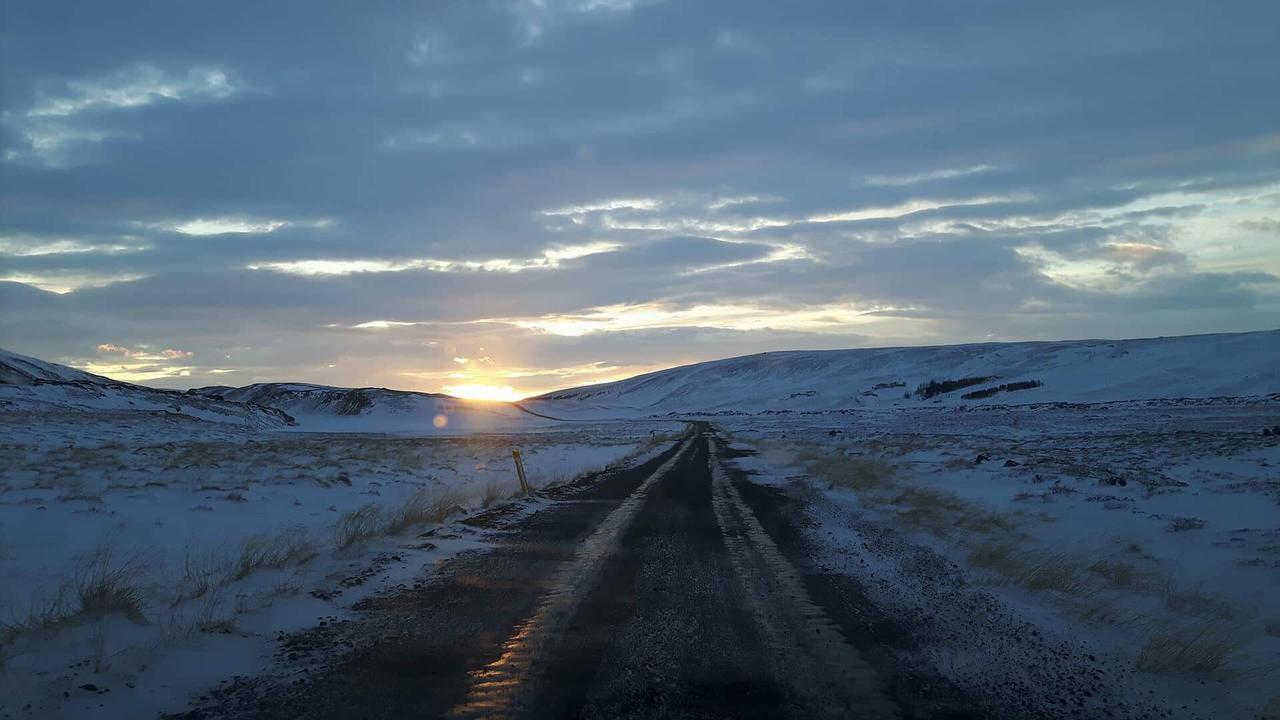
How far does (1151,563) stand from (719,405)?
164 meters

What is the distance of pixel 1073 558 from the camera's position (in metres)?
10.2

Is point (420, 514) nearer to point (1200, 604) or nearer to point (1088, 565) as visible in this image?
point (1088, 565)

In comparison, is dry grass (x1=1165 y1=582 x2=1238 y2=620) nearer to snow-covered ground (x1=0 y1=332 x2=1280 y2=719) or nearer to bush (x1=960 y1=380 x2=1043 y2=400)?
snow-covered ground (x1=0 y1=332 x2=1280 y2=719)

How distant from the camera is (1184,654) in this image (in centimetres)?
602

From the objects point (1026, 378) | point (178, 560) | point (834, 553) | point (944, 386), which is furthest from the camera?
point (944, 386)

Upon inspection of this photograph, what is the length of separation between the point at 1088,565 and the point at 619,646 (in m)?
6.66

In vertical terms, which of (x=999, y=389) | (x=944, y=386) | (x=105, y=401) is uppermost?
(x=105, y=401)

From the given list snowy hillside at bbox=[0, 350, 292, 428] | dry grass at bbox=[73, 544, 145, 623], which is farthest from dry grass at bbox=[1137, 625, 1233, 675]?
snowy hillside at bbox=[0, 350, 292, 428]

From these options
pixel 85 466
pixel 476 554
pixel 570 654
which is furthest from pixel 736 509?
pixel 85 466

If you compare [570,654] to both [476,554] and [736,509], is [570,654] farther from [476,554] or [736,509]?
[736,509]

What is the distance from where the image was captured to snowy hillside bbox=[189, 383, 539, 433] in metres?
108

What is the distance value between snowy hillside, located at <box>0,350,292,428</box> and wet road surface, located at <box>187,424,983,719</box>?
5980 cm

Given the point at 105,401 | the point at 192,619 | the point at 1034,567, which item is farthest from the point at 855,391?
the point at 192,619

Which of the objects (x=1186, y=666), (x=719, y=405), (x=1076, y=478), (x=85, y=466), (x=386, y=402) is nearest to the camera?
(x=1186, y=666)
